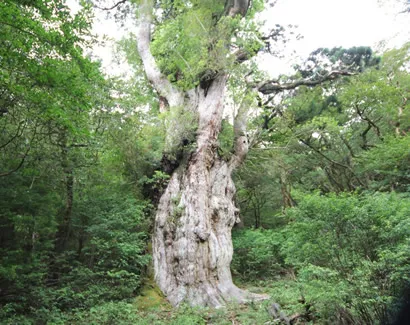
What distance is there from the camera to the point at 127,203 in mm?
7941

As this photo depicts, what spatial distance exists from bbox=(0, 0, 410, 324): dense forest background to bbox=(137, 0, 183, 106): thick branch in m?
1.26

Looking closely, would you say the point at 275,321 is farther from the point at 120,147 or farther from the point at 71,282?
the point at 120,147

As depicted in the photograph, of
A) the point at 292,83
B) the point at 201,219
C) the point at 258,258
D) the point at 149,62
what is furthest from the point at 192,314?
the point at 292,83

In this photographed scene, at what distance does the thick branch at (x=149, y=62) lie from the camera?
10570 millimetres

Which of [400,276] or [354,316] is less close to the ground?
[400,276]

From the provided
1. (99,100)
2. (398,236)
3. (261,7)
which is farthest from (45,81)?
(261,7)

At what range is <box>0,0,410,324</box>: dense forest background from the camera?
151 inches

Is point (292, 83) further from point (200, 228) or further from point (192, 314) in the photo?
point (192, 314)

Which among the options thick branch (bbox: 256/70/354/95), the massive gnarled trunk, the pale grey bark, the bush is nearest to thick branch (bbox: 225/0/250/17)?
the pale grey bark

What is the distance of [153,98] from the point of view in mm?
13117

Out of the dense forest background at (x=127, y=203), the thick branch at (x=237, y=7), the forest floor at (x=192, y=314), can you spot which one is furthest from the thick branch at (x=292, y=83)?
the forest floor at (x=192, y=314)

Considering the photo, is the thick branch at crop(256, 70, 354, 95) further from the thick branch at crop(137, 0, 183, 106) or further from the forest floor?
the forest floor

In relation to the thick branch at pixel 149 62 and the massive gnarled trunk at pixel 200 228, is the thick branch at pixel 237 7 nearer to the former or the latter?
the thick branch at pixel 149 62

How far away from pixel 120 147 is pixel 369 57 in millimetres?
12547
